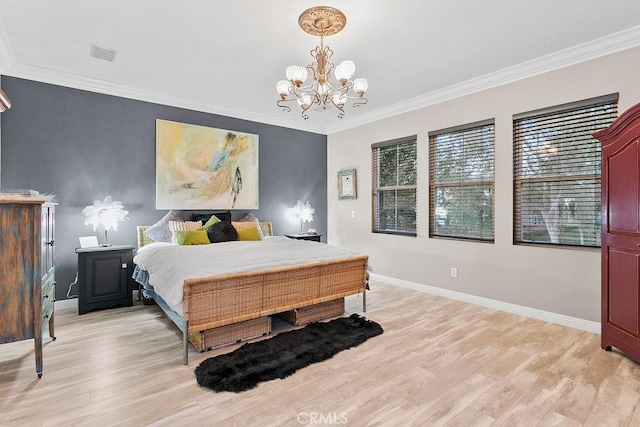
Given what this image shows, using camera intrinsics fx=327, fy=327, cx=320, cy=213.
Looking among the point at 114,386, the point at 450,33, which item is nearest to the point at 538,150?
the point at 450,33

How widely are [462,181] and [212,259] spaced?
10.6 ft

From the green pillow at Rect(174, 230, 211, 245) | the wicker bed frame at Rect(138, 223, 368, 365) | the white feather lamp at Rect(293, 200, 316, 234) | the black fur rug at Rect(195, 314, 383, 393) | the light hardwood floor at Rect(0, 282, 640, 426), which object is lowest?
the light hardwood floor at Rect(0, 282, 640, 426)

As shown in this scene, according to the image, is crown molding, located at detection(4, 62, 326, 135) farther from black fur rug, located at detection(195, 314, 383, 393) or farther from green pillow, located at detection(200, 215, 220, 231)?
black fur rug, located at detection(195, 314, 383, 393)

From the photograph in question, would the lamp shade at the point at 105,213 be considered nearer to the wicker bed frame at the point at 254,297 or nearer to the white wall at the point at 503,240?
the wicker bed frame at the point at 254,297

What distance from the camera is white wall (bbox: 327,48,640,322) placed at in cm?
318

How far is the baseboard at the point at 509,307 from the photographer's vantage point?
324 cm

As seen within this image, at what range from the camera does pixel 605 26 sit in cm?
283

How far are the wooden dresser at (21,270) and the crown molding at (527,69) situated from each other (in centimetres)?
439

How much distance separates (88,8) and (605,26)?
431cm

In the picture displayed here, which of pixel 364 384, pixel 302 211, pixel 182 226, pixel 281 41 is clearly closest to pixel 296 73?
pixel 281 41

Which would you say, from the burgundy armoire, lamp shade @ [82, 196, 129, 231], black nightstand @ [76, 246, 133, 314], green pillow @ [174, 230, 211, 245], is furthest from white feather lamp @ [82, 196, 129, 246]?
the burgundy armoire

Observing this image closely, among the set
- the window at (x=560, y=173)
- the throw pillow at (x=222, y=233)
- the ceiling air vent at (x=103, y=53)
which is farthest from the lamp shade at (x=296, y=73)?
the window at (x=560, y=173)

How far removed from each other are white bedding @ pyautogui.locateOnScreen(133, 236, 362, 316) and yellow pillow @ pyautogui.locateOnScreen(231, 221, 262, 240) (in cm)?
64

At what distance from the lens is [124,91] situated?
13.9ft
